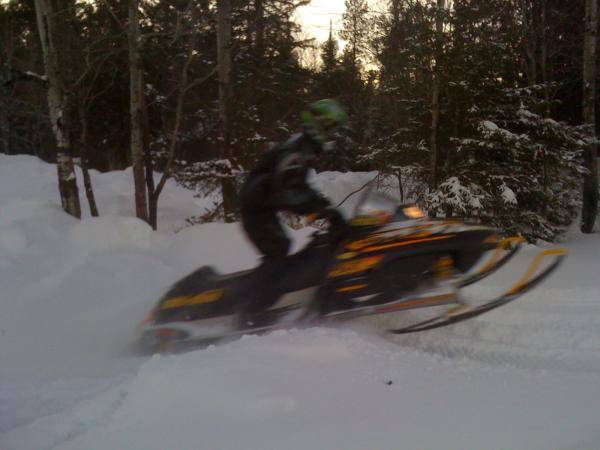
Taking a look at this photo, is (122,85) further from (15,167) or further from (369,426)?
(369,426)

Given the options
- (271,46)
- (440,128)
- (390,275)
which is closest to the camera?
(390,275)

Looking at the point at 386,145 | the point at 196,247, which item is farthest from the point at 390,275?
the point at 386,145

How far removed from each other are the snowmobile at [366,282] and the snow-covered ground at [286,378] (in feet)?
1.02

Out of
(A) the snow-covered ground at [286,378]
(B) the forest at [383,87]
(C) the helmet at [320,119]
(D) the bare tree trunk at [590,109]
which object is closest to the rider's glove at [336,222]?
(C) the helmet at [320,119]

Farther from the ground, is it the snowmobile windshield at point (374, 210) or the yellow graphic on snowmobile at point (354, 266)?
the snowmobile windshield at point (374, 210)

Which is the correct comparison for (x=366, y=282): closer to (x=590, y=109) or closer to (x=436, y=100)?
(x=436, y=100)

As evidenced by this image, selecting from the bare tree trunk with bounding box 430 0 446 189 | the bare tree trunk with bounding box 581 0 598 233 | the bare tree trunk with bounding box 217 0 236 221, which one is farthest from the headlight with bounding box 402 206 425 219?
the bare tree trunk with bounding box 581 0 598 233

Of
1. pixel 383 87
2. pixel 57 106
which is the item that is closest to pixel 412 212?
pixel 57 106

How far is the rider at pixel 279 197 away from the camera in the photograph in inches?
148

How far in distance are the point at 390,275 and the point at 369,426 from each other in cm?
157

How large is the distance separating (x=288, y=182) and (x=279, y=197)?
0.14 metres

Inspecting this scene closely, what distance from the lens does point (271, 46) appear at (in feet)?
39.3

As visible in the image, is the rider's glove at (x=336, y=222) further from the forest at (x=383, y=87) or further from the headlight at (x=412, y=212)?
the forest at (x=383, y=87)

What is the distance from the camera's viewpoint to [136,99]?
29.4 feet
